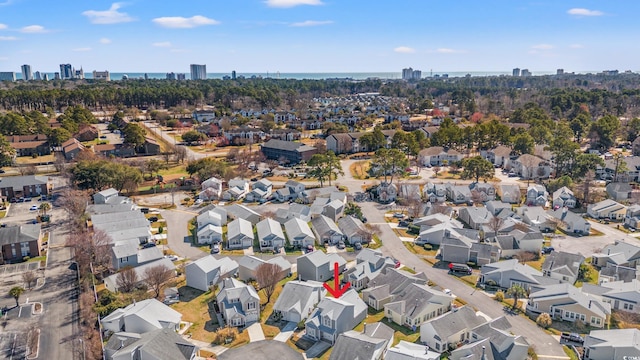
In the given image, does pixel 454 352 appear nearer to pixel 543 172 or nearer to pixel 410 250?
pixel 410 250

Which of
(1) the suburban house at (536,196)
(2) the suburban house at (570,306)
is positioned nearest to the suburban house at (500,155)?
(1) the suburban house at (536,196)

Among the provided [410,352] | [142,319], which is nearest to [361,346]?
[410,352]

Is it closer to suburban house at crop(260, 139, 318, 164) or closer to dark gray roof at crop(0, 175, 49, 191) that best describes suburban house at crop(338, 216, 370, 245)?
suburban house at crop(260, 139, 318, 164)

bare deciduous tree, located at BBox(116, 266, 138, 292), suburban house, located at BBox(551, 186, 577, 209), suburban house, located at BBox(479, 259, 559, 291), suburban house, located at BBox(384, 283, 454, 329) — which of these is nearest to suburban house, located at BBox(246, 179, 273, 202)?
bare deciduous tree, located at BBox(116, 266, 138, 292)

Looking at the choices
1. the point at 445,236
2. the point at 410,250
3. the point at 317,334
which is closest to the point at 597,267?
the point at 445,236

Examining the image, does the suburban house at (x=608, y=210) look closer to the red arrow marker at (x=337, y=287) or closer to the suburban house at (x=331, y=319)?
the red arrow marker at (x=337, y=287)
